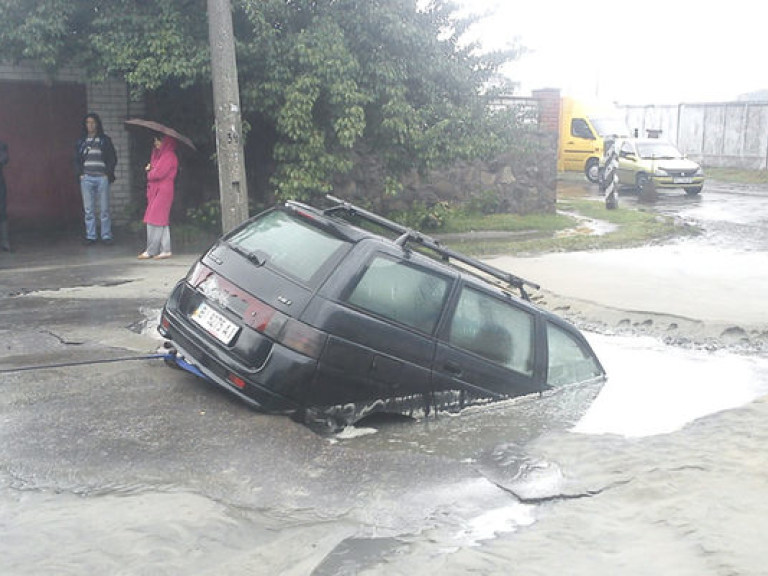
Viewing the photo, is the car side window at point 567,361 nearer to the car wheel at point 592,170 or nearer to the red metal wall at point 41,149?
the red metal wall at point 41,149

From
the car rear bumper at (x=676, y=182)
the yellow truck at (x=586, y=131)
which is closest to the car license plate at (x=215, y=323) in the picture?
the car rear bumper at (x=676, y=182)

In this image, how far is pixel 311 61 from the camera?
38.0ft

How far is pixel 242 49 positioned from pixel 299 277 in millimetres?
6864

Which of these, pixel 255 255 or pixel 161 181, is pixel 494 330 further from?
pixel 161 181

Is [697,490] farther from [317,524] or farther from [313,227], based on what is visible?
[313,227]

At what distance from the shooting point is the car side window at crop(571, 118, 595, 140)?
2682 centimetres

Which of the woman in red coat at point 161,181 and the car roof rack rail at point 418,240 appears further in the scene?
the woman in red coat at point 161,181

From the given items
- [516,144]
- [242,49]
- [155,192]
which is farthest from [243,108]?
[516,144]

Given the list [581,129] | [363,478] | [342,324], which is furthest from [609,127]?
[363,478]

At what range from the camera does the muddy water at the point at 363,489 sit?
400 centimetres

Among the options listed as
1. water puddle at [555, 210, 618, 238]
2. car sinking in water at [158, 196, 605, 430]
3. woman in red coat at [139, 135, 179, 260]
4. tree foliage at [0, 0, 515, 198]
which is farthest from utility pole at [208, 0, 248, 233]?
water puddle at [555, 210, 618, 238]

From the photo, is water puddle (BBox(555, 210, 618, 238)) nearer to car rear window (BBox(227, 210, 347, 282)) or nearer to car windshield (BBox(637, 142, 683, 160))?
car windshield (BBox(637, 142, 683, 160))

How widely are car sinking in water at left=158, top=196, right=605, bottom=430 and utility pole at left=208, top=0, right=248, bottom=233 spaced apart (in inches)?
164

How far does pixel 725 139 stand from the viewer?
31.6 m
